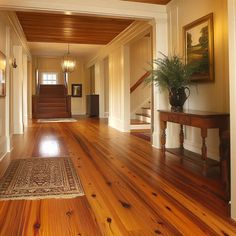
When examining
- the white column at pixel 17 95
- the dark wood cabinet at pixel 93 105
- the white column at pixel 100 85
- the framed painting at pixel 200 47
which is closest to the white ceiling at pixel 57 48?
the white column at pixel 100 85

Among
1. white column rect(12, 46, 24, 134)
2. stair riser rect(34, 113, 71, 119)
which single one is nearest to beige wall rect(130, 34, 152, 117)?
stair riser rect(34, 113, 71, 119)

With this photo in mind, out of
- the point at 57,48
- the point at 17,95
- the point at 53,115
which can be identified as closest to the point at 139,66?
the point at 57,48

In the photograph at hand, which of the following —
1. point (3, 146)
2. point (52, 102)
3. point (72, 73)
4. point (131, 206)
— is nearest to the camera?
point (131, 206)

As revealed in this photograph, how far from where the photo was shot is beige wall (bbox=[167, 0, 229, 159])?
3473mm

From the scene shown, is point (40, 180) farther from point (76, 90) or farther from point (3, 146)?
point (76, 90)

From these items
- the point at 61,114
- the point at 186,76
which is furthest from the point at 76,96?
the point at 186,76

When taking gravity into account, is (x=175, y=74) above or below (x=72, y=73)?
below

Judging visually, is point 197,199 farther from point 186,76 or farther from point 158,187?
point 186,76

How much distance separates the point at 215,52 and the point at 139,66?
6.10 metres

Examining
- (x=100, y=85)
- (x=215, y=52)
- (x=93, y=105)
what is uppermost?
(x=100, y=85)

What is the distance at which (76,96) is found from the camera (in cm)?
1416

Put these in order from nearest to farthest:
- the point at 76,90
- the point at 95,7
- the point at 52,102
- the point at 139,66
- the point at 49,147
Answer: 1. the point at 95,7
2. the point at 49,147
3. the point at 139,66
4. the point at 52,102
5. the point at 76,90

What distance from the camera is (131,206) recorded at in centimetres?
229

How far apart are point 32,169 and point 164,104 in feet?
8.56
